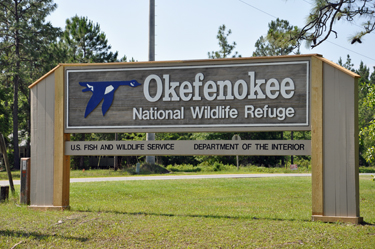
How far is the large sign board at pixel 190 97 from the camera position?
898 centimetres

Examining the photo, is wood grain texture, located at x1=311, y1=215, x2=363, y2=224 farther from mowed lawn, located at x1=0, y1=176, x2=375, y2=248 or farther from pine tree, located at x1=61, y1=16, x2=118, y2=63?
pine tree, located at x1=61, y1=16, x2=118, y2=63

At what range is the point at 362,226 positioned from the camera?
798 centimetres

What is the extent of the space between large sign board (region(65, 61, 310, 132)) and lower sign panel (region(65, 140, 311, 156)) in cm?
36

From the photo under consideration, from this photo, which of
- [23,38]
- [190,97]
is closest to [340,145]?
[190,97]

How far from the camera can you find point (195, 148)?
30.6ft

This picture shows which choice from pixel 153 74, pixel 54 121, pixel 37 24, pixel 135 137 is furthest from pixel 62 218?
pixel 37 24

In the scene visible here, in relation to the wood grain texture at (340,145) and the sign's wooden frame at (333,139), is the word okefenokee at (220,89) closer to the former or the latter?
the sign's wooden frame at (333,139)

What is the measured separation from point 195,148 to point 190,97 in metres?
1.22

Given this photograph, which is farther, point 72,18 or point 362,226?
point 72,18

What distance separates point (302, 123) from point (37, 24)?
31276mm

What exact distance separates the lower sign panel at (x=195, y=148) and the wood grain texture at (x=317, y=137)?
0.22 m

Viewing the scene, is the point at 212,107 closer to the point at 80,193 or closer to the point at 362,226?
the point at 362,226

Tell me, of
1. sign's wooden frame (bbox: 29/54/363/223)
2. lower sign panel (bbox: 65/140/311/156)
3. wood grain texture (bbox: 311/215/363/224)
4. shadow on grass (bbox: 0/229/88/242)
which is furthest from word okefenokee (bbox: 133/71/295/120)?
shadow on grass (bbox: 0/229/88/242)

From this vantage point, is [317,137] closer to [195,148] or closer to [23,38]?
[195,148]
